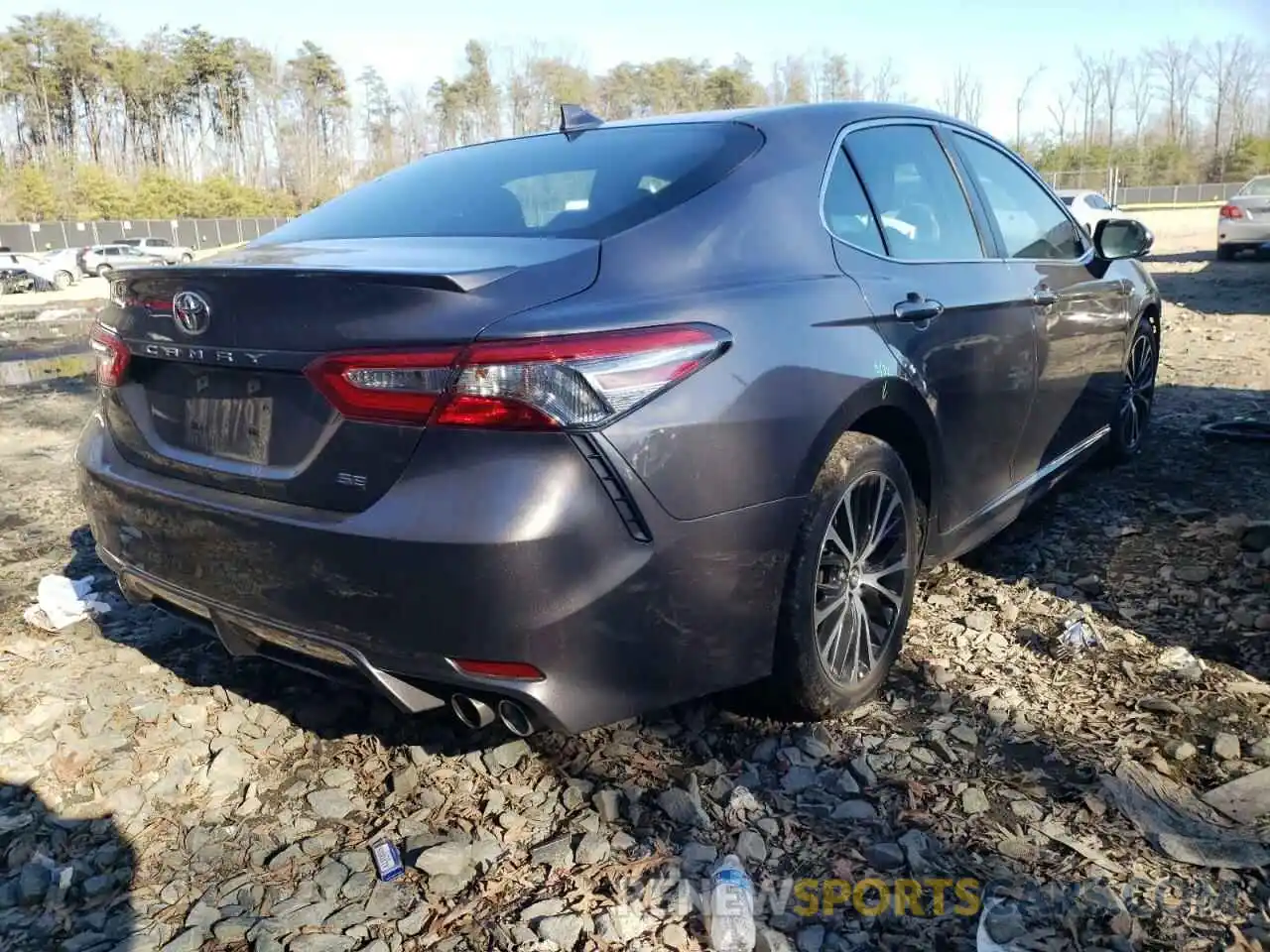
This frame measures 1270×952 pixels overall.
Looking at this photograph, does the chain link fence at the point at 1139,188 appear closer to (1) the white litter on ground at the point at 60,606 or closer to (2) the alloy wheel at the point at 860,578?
(2) the alloy wheel at the point at 860,578

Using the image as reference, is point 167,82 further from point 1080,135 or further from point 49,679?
point 49,679

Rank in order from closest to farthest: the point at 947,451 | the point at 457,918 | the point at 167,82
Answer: the point at 457,918
the point at 947,451
the point at 167,82

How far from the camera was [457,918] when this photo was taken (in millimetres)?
2119

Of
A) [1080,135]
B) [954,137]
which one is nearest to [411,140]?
[1080,135]

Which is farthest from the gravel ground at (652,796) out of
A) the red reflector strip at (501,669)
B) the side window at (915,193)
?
the side window at (915,193)

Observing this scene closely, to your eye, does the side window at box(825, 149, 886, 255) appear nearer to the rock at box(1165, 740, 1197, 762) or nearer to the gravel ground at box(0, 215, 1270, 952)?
the gravel ground at box(0, 215, 1270, 952)

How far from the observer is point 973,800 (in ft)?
8.04

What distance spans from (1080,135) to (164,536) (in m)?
91.0

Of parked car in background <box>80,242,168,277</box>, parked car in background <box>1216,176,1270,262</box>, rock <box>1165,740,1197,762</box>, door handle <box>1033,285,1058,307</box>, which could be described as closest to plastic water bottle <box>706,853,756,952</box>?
rock <box>1165,740,1197,762</box>

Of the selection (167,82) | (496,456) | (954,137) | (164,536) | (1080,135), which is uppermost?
(167,82)

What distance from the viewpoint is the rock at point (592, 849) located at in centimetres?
228

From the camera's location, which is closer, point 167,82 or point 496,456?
point 496,456

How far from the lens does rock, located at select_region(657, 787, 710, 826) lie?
2.38 m

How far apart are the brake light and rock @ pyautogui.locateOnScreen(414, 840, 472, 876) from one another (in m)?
1.45
